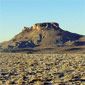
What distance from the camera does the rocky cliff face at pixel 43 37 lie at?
14023 cm

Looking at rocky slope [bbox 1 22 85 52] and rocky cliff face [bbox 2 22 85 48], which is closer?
rocky slope [bbox 1 22 85 52]

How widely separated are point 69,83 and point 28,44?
12053cm

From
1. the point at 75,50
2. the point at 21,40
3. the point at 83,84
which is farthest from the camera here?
the point at 21,40

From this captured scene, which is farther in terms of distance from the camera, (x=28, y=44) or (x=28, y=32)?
(x=28, y=32)

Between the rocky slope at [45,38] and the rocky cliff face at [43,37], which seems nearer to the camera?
the rocky slope at [45,38]

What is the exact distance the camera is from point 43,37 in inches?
A: 5812

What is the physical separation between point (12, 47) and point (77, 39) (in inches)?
1003

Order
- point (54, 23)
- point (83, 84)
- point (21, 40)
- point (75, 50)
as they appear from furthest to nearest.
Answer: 1. point (54, 23)
2. point (21, 40)
3. point (75, 50)
4. point (83, 84)

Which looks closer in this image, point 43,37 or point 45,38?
point 45,38

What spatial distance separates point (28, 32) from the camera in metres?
160

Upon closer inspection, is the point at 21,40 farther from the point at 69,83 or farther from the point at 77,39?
the point at 69,83

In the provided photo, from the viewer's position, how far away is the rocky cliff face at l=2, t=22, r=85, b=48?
460 ft

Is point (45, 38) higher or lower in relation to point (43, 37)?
lower

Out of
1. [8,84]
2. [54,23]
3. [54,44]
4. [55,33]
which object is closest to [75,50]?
[54,44]
